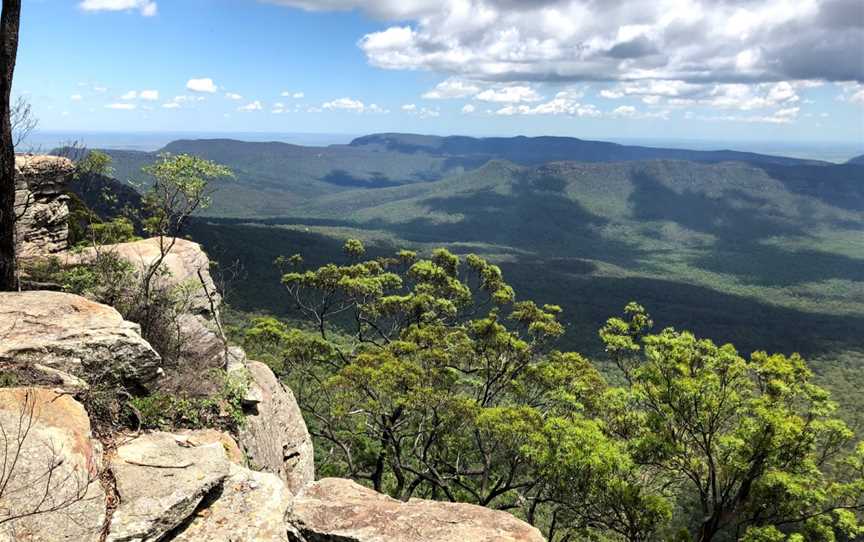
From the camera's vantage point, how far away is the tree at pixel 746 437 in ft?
57.2

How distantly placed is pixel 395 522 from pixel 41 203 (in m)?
18.7

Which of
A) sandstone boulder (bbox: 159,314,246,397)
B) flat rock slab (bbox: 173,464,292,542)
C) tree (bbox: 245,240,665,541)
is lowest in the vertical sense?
tree (bbox: 245,240,665,541)

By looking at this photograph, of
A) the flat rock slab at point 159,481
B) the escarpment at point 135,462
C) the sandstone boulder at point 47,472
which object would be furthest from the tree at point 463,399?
the sandstone boulder at point 47,472

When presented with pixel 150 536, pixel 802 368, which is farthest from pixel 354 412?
pixel 802 368

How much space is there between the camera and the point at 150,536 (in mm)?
8398

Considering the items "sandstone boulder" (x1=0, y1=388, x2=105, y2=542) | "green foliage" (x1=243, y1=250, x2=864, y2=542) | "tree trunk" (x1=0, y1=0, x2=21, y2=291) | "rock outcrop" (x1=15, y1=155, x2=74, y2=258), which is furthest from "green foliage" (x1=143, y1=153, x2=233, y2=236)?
"green foliage" (x1=243, y1=250, x2=864, y2=542)

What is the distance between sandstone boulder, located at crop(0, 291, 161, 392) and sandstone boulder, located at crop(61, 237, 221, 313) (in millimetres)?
4532

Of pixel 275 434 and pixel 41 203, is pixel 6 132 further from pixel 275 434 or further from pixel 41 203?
pixel 275 434

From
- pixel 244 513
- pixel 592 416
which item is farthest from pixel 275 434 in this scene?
A: pixel 592 416

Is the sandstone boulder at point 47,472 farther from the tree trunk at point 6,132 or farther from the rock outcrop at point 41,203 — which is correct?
the rock outcrop at point 41,203

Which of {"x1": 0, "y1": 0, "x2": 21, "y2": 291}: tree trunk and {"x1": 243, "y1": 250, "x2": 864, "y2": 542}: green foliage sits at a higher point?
{"x1": 0, "y1": 0, "x2": 21, "y2": 291}: tree trunk

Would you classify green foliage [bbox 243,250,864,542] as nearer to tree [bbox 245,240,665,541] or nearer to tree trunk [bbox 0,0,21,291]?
tree [bbox 245,240,665,541]

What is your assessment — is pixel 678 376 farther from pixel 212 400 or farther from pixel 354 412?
pixel 212 400

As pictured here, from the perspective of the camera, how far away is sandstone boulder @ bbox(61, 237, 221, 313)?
17.7 meters
